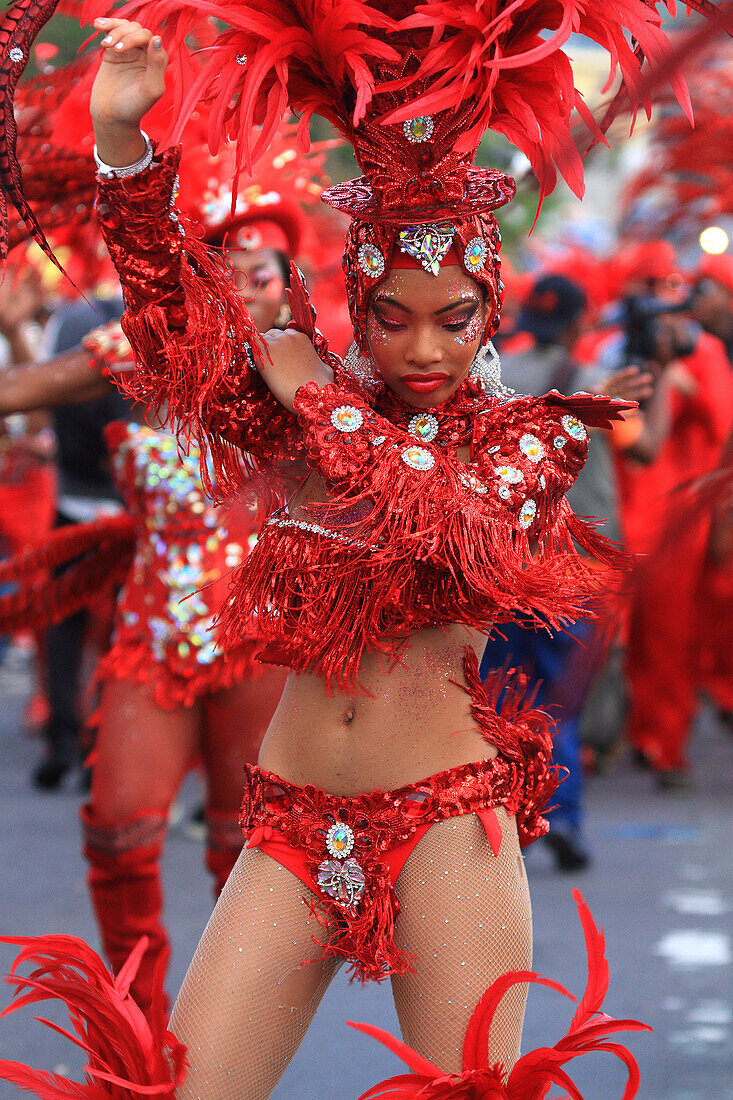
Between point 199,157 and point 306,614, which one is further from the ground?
point 199,157

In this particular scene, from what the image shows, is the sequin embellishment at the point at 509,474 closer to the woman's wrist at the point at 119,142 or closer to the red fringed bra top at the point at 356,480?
the red fringed bra top at the point at 356,480

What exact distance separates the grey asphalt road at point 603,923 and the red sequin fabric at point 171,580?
0.99 m

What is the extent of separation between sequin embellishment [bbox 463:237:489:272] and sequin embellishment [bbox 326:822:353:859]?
0.81 m

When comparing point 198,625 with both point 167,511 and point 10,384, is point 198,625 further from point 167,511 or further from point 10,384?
point 10,384

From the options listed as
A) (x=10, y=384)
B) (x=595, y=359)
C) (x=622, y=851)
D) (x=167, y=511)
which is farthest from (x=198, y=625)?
(x=595, y=359)

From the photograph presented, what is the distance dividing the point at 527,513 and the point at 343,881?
578mm

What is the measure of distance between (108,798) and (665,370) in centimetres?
338

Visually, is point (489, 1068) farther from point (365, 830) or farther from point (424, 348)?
point (424, 348)

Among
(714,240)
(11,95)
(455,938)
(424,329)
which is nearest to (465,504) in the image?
(424,329)

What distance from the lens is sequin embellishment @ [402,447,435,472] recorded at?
186cm

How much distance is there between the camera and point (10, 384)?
317cm

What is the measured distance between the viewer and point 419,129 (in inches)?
75.0

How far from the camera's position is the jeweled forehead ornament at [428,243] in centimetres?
192

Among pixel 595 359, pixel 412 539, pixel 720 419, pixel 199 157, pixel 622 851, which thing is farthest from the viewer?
pixel 595 359
